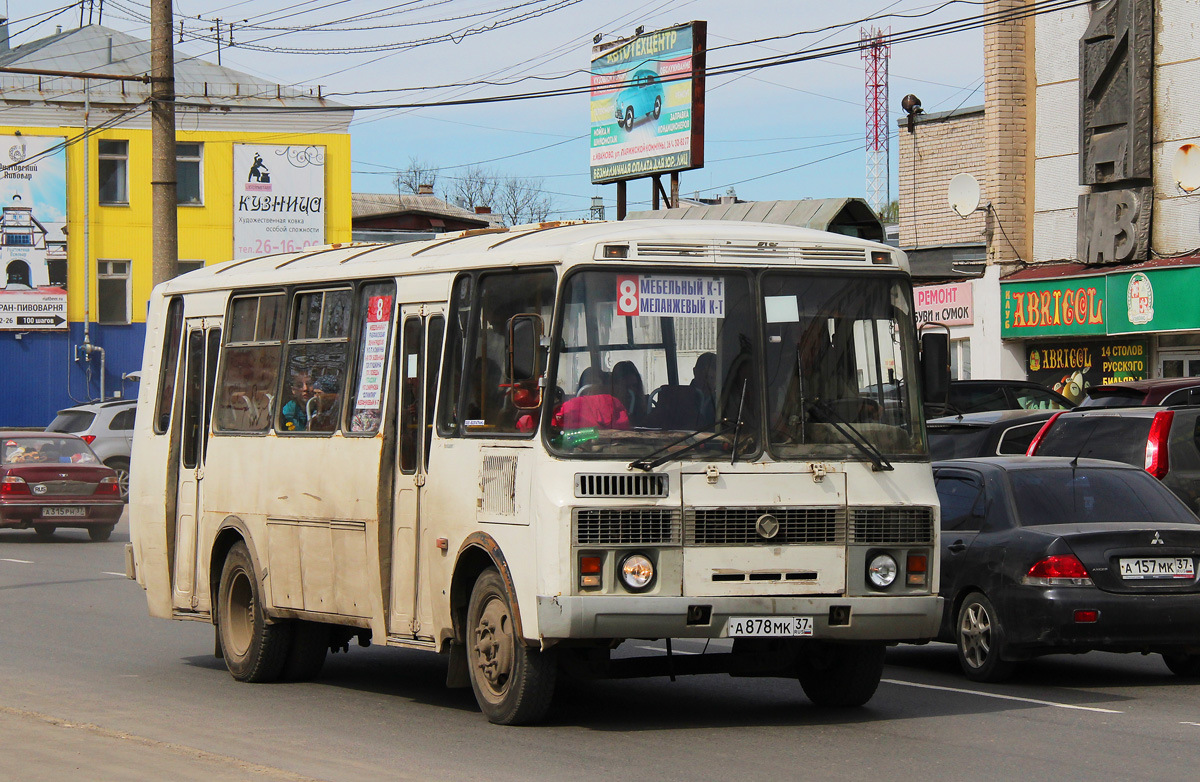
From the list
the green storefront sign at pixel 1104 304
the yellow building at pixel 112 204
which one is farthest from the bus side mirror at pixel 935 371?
the yellow building at pixel 112 204

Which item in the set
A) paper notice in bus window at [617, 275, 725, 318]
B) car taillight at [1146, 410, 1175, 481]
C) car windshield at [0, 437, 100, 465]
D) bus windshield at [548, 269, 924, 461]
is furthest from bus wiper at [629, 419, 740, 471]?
car windshield at [0, 437, 100, 465]

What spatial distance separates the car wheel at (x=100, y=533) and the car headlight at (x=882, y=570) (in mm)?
19054

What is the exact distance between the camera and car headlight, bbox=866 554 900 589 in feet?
29.9

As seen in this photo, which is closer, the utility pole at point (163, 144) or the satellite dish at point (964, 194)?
the utility pole at point (163, 144)

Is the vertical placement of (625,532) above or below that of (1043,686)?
above

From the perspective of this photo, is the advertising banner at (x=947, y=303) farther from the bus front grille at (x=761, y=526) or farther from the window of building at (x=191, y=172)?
the window of building at (x=191, y=172)

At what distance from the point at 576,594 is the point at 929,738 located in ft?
6.64

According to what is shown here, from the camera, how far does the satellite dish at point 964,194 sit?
29.9 m

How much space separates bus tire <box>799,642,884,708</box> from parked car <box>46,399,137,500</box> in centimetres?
2410

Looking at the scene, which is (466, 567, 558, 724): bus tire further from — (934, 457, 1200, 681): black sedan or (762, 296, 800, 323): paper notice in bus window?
(934, 457, 1200, 681): black sedan

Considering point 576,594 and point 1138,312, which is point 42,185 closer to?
point 1138,312

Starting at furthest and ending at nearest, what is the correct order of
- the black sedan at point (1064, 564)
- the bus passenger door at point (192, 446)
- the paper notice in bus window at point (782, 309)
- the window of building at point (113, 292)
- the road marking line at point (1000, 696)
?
1. the window of building at point (113, 292)
2. the bus passenger door at point (192, 446)
3. the black sedan at point (1064, 564)
4. the road marking line at point (1000, 696)
5. the paper notice in bus window at point (782, 309)

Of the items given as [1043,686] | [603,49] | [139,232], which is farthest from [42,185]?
[1043,686]

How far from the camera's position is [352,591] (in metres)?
10.5
